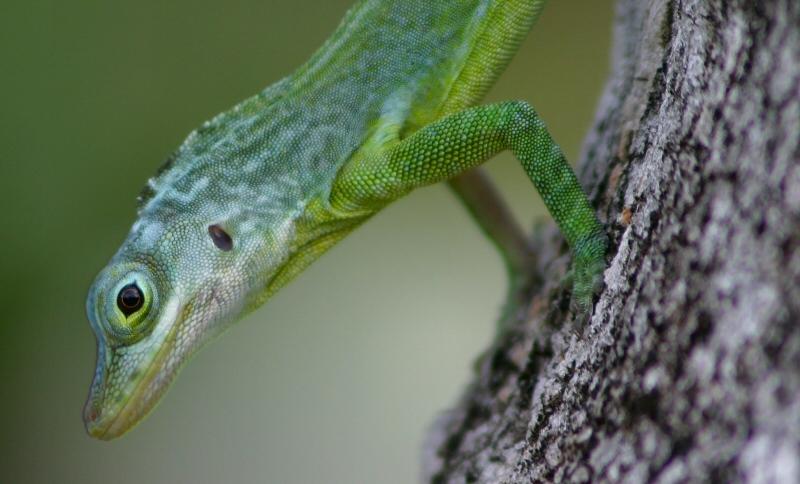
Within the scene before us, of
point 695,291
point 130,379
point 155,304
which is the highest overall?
point 155,304

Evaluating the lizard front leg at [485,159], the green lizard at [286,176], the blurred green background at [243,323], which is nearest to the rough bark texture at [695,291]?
the lizard front leg at [485,159]

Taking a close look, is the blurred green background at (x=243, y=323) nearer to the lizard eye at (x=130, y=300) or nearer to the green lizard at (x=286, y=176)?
the green lizard at (x=286, y=176)

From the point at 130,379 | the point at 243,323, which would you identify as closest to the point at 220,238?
the point at 130,379

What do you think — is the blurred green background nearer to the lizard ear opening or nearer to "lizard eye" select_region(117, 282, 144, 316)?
the lizard ear opening

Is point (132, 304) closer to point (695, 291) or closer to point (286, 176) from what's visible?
point (286, 176)

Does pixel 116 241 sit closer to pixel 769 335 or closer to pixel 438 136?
pixel 438 136

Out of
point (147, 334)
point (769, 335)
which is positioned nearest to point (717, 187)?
point (769, 335)
